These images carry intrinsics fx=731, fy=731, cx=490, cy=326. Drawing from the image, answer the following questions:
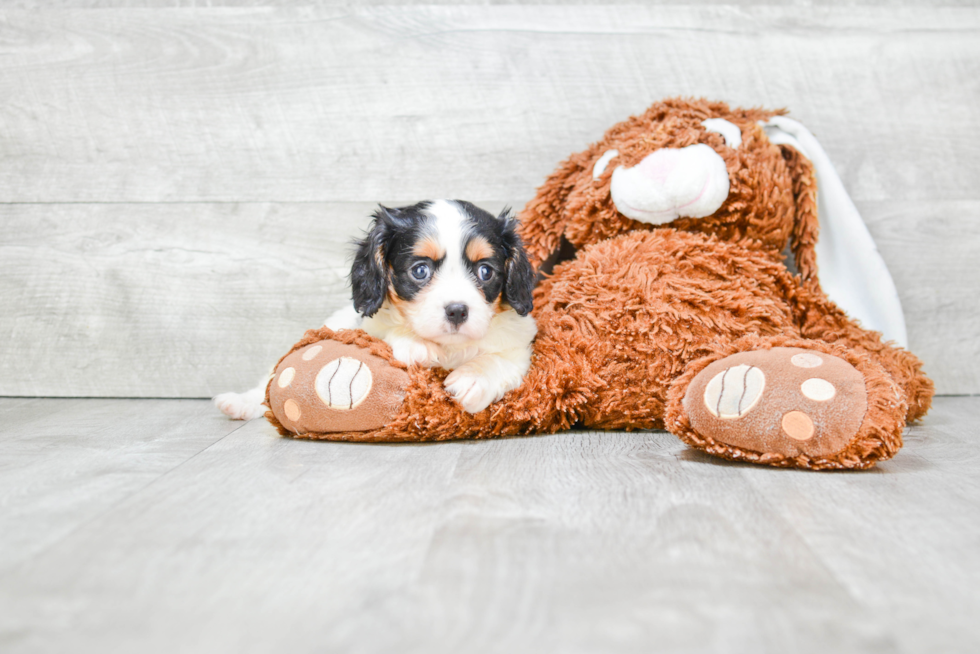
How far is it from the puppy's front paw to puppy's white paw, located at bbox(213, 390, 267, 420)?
2.04 ft

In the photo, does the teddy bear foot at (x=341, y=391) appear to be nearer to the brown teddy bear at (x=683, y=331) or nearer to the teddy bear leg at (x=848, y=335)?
the brown teddy bear at (x=683, y=331)

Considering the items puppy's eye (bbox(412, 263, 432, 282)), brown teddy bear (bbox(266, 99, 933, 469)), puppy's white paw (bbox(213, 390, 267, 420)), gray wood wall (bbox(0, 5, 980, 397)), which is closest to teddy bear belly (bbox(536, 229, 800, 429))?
brown teddy bear (bbox(266, 99, 933, 469))

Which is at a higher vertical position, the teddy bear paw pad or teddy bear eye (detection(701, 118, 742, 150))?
teddy bear eye (detection(701, 118, 742, 150))

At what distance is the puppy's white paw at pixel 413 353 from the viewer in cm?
162

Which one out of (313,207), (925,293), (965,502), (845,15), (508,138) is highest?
(845,15)

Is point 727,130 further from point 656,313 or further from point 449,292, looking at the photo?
point 449,292

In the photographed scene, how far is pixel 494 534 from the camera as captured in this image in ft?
3.27

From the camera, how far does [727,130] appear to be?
1.85 metres

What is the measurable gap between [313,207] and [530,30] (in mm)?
837

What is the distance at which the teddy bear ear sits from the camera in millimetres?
1930

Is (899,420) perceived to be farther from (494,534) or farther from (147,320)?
(147,320)

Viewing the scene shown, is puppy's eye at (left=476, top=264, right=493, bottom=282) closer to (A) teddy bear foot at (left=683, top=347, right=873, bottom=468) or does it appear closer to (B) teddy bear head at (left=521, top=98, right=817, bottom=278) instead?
(B) teddy bear head at (left=521, top=98, right=817, bottom=278)

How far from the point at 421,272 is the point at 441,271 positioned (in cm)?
5

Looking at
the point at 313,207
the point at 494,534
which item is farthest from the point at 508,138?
the point at 494,534
